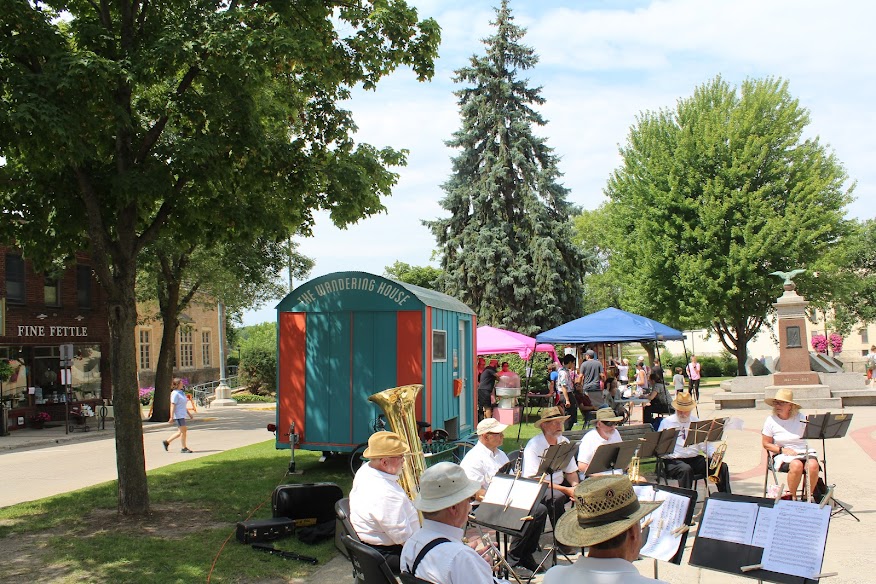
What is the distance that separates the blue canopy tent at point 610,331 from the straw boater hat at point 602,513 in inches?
541

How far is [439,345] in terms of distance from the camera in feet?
43.5

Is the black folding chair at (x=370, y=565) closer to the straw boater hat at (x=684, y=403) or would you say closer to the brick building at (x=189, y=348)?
the straw boater hat at (x=684, y=403)

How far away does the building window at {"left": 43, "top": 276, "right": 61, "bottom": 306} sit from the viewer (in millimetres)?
26672

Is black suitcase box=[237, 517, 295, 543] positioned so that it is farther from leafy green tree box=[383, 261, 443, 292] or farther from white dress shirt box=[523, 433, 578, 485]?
leafy green tree box=[383, 261, 443, 292]

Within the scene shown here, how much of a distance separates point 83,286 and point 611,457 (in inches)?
1025

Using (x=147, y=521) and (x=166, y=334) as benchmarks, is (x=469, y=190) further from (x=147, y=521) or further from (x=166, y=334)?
(x=147, y=521)

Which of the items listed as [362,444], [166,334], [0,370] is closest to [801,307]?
[362,444]

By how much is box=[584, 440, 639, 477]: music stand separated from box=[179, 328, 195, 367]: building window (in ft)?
134

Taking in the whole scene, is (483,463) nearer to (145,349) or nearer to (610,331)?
(610,331)

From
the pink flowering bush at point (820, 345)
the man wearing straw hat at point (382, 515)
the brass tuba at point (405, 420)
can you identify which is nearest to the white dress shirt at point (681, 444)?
the brass tuba at point (405, 420)

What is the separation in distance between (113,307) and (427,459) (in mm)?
5116

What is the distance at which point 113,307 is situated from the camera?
9727mm

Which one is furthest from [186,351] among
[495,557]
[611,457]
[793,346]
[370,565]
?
[370,565]

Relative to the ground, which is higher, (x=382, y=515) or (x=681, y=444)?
(x=382, y=515)
